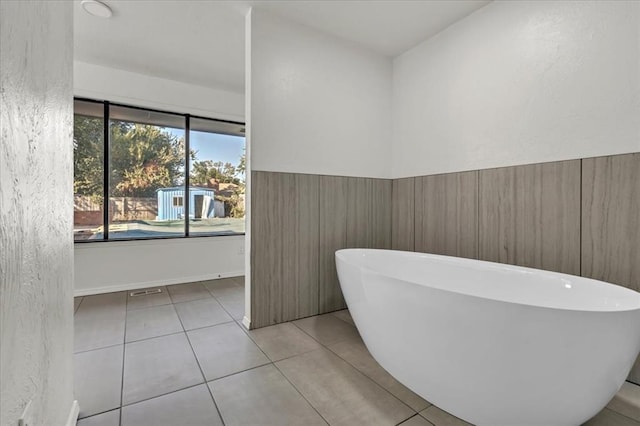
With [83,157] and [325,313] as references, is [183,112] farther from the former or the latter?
[325,313]

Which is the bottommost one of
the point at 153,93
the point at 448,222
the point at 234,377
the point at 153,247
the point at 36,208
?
the point at 234,377

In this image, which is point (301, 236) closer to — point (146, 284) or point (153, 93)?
A: point (146, 284)

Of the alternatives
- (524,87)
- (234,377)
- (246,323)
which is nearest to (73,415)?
(234,377)

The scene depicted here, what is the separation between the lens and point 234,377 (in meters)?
1.69

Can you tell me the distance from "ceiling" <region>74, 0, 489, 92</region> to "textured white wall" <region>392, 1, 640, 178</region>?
0.82ft

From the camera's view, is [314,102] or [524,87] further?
[314,102]

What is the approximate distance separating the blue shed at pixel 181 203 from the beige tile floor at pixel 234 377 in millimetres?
1423

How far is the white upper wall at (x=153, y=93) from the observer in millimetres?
3176

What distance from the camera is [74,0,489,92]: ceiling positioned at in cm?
230

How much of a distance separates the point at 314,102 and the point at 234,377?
7.28 feet

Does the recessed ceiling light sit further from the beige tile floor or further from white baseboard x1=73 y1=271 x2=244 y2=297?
white baseboard x1=73 y1=271 x2=244 y2=297

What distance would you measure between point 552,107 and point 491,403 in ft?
6.04

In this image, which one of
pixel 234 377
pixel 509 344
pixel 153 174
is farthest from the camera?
pixel 153 174

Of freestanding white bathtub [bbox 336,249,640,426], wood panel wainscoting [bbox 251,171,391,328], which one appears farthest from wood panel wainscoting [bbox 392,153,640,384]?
wood panel wainscoting [bbox 251,171,391,328]
